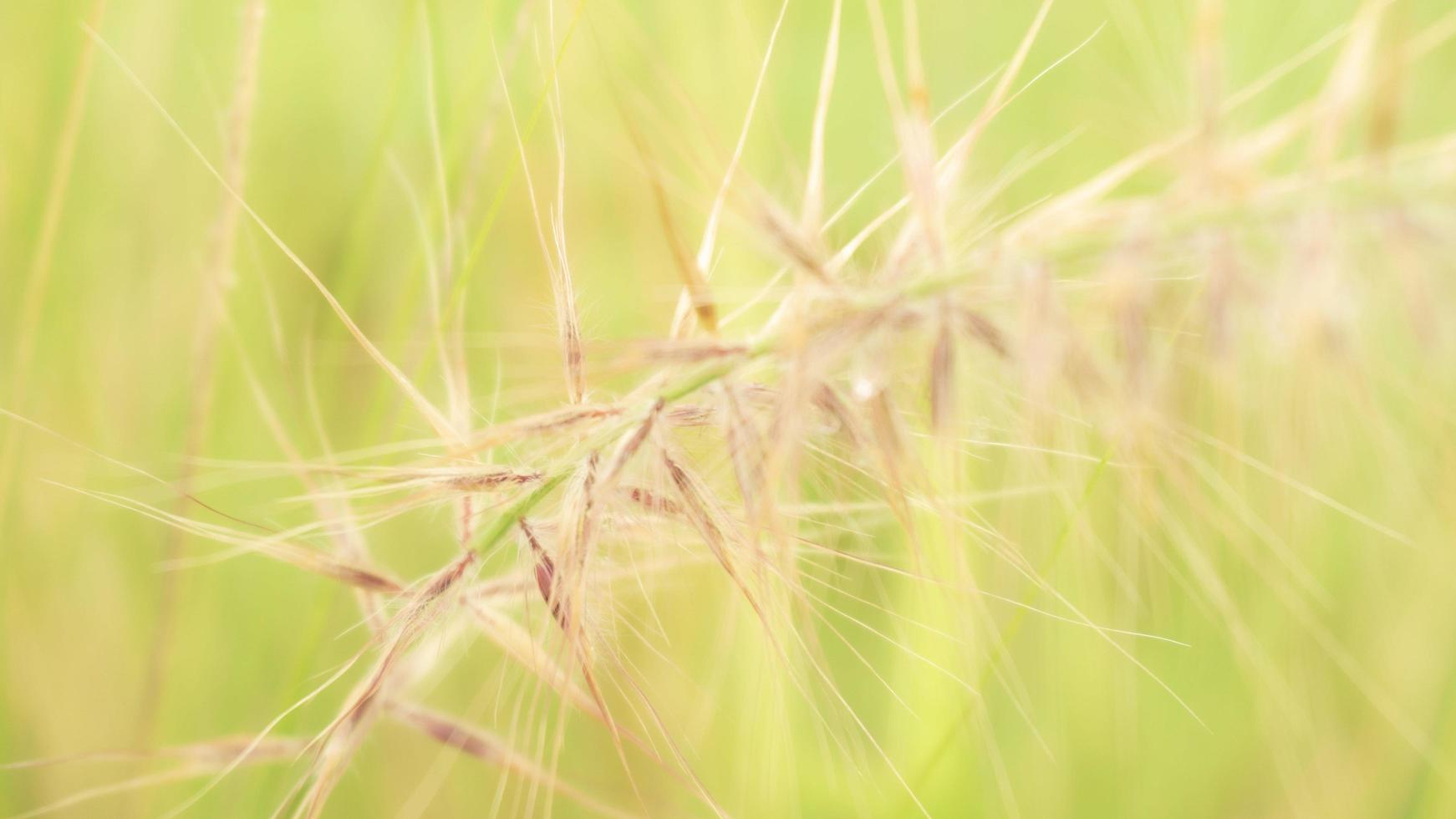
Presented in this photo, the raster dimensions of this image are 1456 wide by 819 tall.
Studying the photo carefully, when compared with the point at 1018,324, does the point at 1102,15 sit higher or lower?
higher

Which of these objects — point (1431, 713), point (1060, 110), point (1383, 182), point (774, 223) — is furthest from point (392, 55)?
point (1431, 713)

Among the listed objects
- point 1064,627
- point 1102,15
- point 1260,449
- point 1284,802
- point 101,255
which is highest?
point 1102,15

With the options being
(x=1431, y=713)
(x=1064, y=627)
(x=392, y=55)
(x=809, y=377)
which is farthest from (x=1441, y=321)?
(x=392, y=55)

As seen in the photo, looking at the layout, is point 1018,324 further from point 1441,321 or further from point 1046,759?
point 1046,759

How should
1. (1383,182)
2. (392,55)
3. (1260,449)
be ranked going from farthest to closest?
1. (392,55)
2. (1260,449)
3. (1383,182)

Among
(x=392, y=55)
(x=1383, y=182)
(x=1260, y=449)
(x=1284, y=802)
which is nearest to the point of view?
(x=1383, y=182)

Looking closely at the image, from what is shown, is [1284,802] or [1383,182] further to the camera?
[1284,802]
